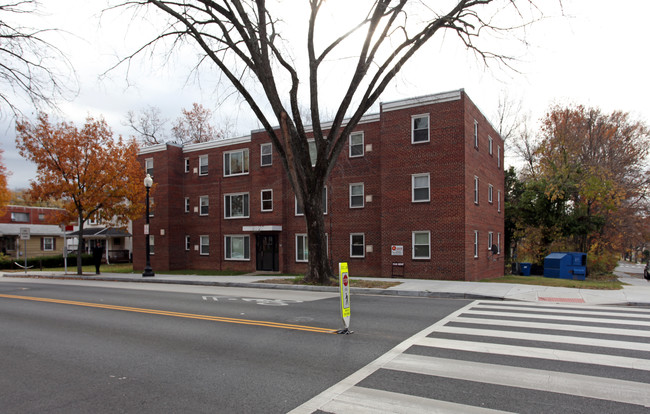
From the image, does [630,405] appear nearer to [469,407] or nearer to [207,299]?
[469,407]

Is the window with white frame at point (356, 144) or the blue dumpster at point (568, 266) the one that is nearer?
the window with white frame at point (356, 144)

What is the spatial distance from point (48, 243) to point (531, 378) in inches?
2048

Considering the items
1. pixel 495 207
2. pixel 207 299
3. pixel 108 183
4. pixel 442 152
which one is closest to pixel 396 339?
pixel 207 299

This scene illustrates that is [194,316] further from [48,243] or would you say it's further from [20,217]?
[20,217]

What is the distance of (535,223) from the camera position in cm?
3183

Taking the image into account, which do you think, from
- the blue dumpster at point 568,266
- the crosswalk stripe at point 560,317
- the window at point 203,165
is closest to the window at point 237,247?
the window at point 203,165

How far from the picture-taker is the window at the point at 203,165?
29.9 m

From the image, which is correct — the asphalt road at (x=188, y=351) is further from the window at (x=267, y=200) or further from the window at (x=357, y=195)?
the window at (x=267, y=200)

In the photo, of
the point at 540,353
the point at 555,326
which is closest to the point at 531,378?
the point at 540,353

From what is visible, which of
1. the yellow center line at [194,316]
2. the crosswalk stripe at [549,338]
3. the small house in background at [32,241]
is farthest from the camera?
the small house in background at [32,241]

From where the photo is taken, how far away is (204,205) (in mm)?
29969

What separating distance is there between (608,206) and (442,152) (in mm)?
16833

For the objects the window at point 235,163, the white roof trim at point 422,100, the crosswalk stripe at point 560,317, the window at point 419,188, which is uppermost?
the white roof trim at point 422,100

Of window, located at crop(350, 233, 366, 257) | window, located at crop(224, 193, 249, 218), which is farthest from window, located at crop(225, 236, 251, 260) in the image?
window, located at crop(350, 233, 366, 257)
